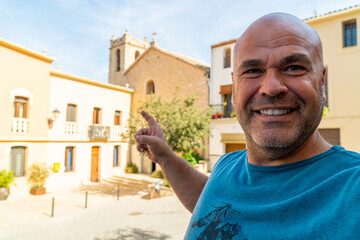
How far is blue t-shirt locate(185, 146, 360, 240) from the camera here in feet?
2.56

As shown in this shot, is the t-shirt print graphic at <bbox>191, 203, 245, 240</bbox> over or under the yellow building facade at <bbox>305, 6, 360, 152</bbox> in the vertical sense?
under

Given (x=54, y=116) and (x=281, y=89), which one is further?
(x=54, y=116)

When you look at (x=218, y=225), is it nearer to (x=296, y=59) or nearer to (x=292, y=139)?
(x=292, y=139)

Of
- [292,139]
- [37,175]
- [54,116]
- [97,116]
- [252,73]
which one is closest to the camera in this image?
[292,139]

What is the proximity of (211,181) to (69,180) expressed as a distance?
55.9 feet

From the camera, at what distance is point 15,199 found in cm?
1257

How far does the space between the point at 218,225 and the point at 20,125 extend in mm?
15629

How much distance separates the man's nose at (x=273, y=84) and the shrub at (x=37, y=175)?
599 inches

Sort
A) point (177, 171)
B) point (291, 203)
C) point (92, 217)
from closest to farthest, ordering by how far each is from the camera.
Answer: point (291, 203) < point (177, 171) < point (92, 217)

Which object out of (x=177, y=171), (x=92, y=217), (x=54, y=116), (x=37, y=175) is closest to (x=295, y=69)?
(x=177, y=171)

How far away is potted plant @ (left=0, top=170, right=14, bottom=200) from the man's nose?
14610 mm

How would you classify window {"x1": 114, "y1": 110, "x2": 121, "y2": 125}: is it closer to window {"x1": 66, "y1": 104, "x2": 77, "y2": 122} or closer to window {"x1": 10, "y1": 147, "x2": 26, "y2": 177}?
window {"x1": 66, "y1": 104, "x2": 77, "y2": 122}

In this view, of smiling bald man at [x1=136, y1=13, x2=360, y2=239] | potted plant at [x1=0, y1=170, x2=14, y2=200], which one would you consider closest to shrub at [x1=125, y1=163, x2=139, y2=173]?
potted plant at [x1=0, y1=170, x2=14, y2=200]

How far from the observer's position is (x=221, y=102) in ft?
55.4
